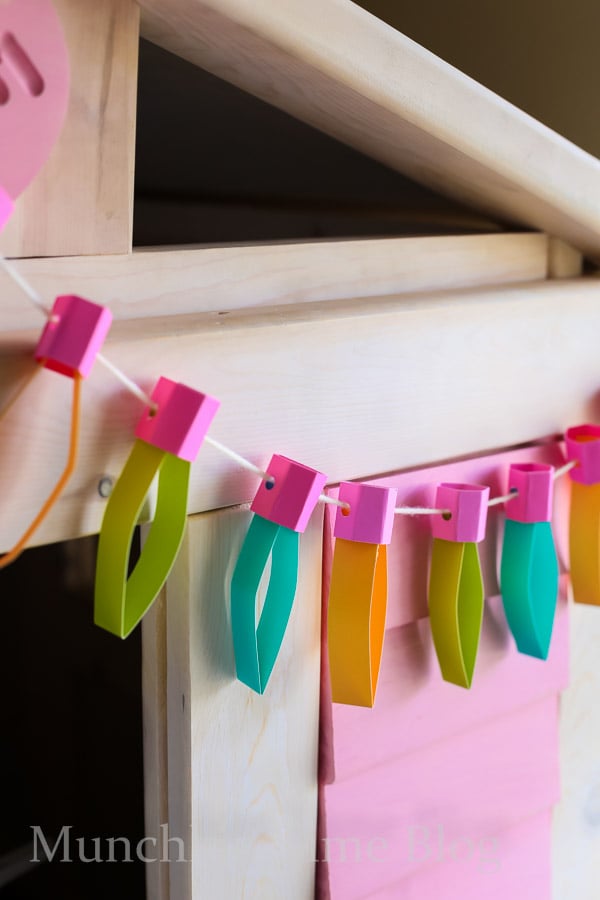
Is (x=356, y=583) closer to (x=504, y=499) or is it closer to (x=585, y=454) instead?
(x=504, y=499)

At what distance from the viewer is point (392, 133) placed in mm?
743

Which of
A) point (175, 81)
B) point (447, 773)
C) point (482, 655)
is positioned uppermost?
point (175, 81)

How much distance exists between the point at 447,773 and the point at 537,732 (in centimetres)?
12

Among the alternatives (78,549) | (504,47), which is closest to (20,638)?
(78,549)

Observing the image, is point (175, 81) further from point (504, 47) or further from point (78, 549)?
point (78, 549)

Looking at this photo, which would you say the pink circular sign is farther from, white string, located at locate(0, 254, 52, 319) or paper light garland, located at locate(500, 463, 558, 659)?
paper light garland, located at locate(500, 463, 558, 659)

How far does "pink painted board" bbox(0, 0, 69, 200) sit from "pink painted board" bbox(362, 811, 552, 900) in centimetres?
63

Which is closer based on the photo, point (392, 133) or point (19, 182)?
point (19, 182)

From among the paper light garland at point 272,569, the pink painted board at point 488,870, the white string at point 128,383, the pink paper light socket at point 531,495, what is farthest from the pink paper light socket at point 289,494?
the pink painted board at point 488,870

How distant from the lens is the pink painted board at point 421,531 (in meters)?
0.77

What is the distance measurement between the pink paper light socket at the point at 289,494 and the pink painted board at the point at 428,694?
0.19 meters

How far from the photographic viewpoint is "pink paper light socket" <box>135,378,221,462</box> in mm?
585

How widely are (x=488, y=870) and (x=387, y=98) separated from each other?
685mm

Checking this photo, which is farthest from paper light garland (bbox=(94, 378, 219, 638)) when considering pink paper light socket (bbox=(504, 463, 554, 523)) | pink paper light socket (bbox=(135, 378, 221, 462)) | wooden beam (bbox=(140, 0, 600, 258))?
pink paper light socket (bbox=(504, 463, 554, 523))
